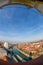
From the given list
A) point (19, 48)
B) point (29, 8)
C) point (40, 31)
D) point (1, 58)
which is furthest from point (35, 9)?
point (1, 58)

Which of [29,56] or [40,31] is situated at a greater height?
[40,31]

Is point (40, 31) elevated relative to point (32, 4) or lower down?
lower down

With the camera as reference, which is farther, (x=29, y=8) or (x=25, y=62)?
(x=29, y=8)

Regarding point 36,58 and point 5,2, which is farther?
point 5,2

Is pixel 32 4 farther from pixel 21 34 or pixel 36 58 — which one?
pixel 36 58

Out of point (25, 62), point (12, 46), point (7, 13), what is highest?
point (7, 13)

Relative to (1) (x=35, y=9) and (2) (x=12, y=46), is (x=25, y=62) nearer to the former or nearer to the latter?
(2) (x=12, y=46)

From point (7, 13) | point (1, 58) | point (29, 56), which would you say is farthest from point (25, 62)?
point (7, 13)
